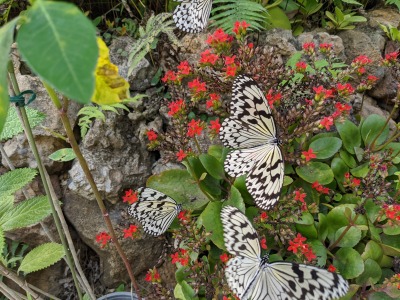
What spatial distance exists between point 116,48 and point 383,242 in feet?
5.63

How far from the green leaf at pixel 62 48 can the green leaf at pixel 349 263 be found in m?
1.49

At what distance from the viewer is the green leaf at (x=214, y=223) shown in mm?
1634

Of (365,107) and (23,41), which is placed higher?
(23,41)

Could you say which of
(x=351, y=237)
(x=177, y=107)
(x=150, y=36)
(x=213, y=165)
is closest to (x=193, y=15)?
(x=150, y=36)

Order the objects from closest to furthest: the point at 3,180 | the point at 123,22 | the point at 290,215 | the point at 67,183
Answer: the point at 3,180 < the point at 290,215 < the point at 67,183 < the point at 123,22

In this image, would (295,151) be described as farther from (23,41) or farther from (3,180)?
(23,41)

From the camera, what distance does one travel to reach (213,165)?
1783 millimetres

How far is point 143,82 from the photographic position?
2.26 metres

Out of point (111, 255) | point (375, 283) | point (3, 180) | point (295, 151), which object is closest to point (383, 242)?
point (375, 283)

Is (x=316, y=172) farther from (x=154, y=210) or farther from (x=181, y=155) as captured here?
(x=154, y=210)

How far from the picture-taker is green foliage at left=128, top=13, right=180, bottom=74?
2055 millimetres

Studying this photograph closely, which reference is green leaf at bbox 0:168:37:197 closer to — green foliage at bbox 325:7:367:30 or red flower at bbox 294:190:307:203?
red flower at bbox 294:190:307:203

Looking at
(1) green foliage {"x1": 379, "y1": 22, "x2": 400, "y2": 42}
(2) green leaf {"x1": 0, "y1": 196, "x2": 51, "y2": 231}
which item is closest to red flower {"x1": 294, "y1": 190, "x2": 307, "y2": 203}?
(2) green leaf {"x1": 0, "y1": 196, "x2": 51, "y2": 231}

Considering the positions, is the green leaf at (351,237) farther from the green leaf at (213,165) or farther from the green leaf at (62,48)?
the green leaf at (62,48)
